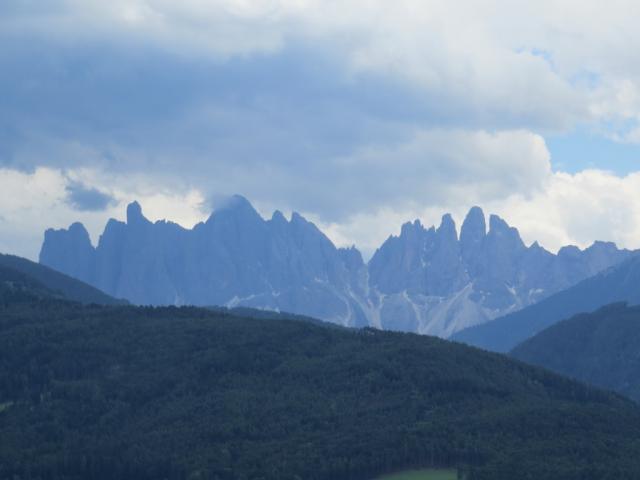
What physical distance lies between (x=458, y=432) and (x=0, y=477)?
59.4 m

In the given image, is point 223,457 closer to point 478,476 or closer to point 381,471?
point 381,471

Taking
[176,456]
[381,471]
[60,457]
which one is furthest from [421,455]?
[60,457]

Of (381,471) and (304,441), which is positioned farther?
(304,441)

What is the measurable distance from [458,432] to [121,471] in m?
44.4

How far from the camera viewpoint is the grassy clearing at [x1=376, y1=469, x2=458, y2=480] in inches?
7190

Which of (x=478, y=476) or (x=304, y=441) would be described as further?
(x=304, y=441)

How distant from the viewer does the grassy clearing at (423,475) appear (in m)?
183

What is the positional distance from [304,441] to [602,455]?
1526 inches

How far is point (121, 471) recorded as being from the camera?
18800cm

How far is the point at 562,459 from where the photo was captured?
18525 centimetres

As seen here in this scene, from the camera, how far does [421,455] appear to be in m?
188

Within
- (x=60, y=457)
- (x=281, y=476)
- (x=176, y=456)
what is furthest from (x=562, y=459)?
(x=60, y=457)

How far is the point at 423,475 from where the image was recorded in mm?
184750

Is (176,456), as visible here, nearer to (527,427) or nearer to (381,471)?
(381,471)
